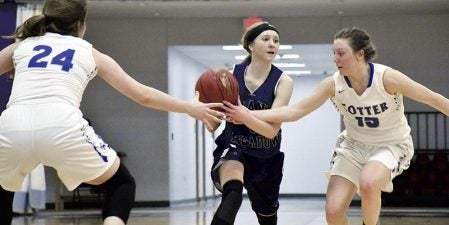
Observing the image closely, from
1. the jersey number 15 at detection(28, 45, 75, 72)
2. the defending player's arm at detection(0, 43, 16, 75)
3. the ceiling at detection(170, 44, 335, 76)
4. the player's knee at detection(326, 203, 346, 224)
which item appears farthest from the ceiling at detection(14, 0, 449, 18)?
the jersey number 15 at detection(28, 45, 75, 72)

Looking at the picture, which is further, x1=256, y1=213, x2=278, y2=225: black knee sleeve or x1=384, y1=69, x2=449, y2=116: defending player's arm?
x1=256, y1=213, x2=278, y2=225: black knee sleeve

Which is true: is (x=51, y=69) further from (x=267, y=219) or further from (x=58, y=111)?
(x=267, y=219)

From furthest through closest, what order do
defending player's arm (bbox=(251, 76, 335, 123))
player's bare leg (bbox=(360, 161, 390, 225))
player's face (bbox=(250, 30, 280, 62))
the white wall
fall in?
the white wall < player's face (bbox=(250, 30, 280, 62)) < defending player's arm (bbox=(251, 76, 335, 123)) < player's bare leg (bbox=(360, 161, 390, 225))

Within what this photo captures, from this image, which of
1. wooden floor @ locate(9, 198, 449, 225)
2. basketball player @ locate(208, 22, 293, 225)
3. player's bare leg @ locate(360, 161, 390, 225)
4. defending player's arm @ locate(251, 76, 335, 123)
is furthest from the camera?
wooden floor @ locate(9, 198, 449, 225)

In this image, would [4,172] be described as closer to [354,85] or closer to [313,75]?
[354,85]

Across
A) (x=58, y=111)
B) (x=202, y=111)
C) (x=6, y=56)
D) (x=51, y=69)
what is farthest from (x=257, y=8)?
(x=58, y=111)

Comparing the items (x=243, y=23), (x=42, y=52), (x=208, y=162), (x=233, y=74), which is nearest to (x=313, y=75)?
(x=208, y=162)

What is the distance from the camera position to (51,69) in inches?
131

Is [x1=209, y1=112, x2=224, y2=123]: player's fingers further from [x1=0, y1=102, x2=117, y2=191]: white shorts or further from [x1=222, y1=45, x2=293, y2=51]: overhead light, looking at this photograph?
[x1=222, y1=45, x2=293, y2=51]: overhead light

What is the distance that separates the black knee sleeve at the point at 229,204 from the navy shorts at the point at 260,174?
1.27ft

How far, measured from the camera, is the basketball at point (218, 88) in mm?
4473

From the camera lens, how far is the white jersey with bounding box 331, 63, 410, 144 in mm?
4668

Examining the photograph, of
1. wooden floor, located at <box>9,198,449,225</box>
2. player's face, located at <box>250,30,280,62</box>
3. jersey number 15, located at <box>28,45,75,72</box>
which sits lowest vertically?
wooden floor, located at <box>9,198,449,225</box>

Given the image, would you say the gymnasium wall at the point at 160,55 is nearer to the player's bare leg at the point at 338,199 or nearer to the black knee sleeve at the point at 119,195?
the player's bare leg at the point at 338,199
